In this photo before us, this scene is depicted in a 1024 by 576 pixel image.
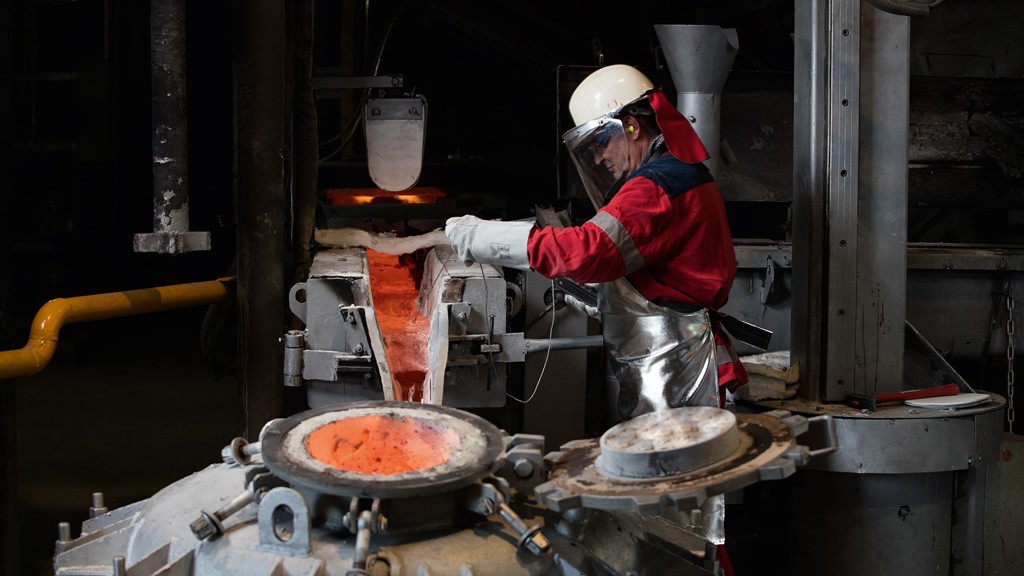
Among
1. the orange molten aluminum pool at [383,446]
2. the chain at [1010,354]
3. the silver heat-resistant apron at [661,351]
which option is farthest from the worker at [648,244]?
the chain at [1010,354]

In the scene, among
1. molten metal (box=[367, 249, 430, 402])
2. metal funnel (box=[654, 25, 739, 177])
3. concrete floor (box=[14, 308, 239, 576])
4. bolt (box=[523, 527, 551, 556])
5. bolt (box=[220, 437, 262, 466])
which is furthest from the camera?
concrete floor (box=[14, 308, 239, 576])

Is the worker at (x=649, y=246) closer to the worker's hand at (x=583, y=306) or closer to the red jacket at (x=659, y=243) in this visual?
the red jacket at (x=659, y=243)

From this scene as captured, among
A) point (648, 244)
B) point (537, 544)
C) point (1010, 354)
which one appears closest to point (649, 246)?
point (648, 244)

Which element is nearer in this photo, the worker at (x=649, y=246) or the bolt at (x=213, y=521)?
the bolt at (x=213, y=521)

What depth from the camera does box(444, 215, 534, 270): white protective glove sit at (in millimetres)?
2674

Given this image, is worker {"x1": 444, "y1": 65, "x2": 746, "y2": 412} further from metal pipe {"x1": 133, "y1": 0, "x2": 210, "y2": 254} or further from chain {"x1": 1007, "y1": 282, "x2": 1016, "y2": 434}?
chain {"x1": 1007, "y1": 282, "x2": 1016, "y2": 434}

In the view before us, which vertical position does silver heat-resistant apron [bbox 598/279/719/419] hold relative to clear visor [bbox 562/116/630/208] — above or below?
below

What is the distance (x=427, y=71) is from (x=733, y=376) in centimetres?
937

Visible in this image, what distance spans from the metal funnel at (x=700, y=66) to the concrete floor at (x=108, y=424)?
2508 millimetres

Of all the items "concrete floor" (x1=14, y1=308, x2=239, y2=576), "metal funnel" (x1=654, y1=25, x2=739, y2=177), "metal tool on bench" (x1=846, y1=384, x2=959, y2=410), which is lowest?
"concrete floor" (x1=14, y1=308, x2=239, y2=576)

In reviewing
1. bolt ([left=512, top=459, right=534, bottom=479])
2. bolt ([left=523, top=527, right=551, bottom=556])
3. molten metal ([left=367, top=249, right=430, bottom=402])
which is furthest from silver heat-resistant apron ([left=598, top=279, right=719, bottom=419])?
bolt ([left=523, top=527, right=551, bottom=556])

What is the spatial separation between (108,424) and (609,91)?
→ 5.18 m

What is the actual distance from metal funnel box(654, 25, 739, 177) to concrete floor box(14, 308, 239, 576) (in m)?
2.51

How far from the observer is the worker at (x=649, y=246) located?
2691 mm
